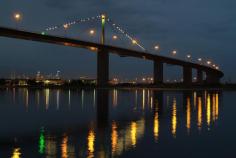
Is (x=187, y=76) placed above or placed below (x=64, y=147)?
above

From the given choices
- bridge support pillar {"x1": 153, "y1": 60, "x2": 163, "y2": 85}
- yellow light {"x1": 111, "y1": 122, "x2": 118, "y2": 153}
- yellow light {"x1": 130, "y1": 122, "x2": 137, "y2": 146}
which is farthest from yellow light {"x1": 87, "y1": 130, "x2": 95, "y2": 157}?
bridge support pillar {"x1": 153, "y1": 60, "x2": 163, "y2": 85}

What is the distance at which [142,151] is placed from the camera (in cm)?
1359

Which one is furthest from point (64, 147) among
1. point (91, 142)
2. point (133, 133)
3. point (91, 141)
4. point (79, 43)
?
point (79, 43)

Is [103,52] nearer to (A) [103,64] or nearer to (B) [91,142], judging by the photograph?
(A) [103,64]

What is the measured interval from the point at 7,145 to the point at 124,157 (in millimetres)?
4315

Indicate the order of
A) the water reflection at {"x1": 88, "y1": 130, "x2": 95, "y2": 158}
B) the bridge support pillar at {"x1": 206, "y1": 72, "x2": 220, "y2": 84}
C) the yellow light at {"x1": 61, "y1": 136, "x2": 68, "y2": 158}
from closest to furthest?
the yellow light at {"x1": 61, "y1": 136, "x2": 68, "y2": 158}, the water reflection at {"x1": 88, "y1": 130, "x2": 95, "y2": 158}, the bridge support pillar at {"x1": 206, "y1": 72, "x2": 220, "y2": 84}

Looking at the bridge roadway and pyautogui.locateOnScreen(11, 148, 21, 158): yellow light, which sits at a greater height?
the bridge roadway

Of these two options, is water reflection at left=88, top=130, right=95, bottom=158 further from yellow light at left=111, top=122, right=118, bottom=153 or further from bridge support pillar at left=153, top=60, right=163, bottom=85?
bridge support pillar at left=153, top=60, right=163, bottom=85

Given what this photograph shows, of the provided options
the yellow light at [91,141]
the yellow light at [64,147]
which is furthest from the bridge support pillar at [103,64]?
the yellow light at [64,147]

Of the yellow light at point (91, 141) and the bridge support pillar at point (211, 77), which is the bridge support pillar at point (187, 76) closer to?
the bridge support pillar at point (211, 77)

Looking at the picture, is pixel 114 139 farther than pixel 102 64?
No

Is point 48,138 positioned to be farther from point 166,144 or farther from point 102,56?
point 102,56

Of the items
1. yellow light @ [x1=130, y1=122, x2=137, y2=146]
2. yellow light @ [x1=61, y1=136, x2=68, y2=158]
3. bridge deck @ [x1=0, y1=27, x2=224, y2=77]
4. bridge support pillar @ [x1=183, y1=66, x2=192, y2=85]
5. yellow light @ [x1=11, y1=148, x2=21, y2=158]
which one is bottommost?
yellow light @ [x1=11, y1=148, x2=21, y2=158]

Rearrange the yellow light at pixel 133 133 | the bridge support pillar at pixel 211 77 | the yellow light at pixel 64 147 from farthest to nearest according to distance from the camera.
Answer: the bridge support pillar at pixel 211 77
the yellow light at pixel 133 133
the yellow light at pixel 64 147
